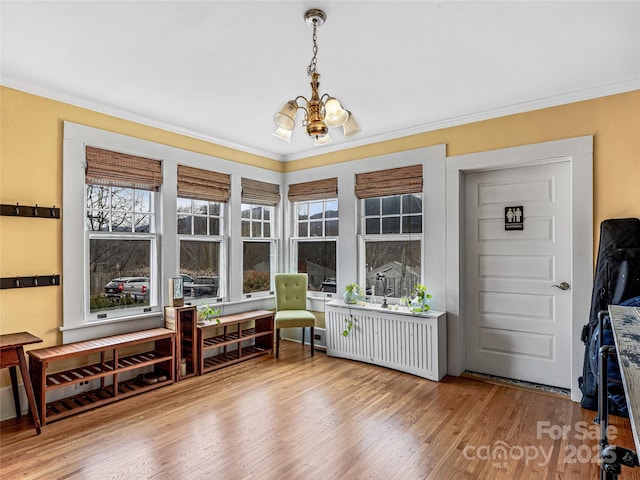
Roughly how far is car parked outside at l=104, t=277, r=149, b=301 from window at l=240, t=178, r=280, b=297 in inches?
51.1

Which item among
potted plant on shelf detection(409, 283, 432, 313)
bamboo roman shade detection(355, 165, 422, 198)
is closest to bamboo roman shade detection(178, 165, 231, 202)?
bamboo roman shade detection(355, 165, 422, 198)

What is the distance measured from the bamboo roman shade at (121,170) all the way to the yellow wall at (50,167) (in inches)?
10.1

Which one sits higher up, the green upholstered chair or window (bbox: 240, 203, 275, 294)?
window (bbox: 240, 203, 275, 294)

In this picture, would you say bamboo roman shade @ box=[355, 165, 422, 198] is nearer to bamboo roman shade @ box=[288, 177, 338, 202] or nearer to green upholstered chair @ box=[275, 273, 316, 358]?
bamboo roman shade @ box=[288, 177, 338, 202]

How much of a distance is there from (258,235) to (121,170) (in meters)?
1.95

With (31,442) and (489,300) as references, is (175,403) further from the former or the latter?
(489,300)

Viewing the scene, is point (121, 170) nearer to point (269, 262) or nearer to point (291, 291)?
point (269, 262)

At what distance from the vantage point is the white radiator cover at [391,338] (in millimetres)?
3717

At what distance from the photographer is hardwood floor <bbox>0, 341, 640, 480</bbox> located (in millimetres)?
2254

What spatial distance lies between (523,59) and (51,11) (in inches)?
116

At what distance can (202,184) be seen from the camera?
4.35 meters

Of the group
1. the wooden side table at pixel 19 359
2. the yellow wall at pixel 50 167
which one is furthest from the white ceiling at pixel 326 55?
the wooden side table at pixel 19 359

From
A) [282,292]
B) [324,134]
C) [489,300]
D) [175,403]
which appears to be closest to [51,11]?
[324,134]

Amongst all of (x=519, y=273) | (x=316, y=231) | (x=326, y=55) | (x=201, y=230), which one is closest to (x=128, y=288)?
(x=201, y=230)
